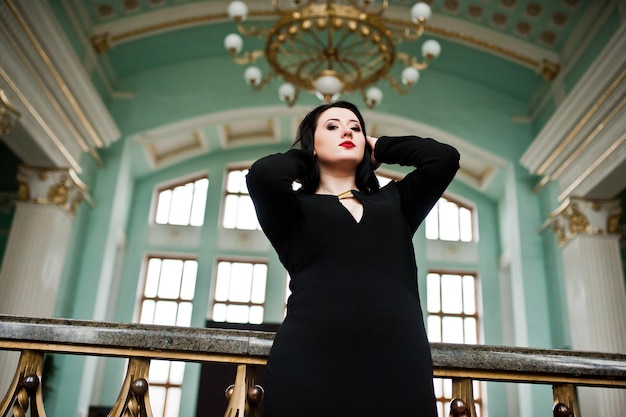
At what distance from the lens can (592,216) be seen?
966 centimetres

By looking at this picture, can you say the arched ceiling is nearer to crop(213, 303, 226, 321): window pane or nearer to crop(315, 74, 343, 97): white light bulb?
crop(315, 74, 343, 97): white light bulb

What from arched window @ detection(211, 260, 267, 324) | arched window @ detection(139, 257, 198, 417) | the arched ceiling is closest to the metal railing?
the arched ceiling

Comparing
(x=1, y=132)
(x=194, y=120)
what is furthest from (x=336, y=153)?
(x=194, y=120)

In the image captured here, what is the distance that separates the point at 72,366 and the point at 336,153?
9.39 metres

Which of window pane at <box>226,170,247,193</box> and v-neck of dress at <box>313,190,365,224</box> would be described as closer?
v-neck of dress at <box>313,190,365,224</box>

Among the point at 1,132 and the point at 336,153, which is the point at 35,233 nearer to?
the point at 1,132

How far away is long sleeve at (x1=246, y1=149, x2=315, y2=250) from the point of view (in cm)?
191

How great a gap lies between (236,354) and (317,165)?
2.28ft

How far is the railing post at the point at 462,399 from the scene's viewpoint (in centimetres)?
183

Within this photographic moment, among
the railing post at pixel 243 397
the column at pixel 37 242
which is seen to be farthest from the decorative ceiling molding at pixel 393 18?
the railing post at pixel 243 397

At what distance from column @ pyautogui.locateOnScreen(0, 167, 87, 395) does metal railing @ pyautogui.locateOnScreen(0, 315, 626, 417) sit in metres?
7.73

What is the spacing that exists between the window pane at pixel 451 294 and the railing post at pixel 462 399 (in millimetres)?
11323

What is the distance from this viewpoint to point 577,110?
9.28 m

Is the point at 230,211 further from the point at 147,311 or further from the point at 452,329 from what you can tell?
the point at 452,329
